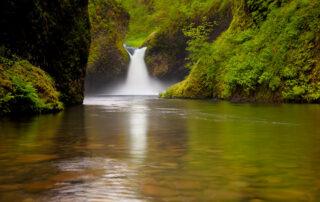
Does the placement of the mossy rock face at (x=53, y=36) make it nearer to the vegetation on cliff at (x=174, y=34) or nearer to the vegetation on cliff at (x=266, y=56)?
the vegetation on cliff at (x=266, y=56)

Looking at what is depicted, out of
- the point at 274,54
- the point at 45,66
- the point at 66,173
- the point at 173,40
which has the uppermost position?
the point at 173,40

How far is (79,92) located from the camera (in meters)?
20.6

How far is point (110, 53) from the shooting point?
50125 mm

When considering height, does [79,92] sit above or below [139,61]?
below

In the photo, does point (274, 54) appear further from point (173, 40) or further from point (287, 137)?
point (173, 40)

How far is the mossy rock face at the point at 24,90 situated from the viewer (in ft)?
36.5

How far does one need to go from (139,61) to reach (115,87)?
5563 mm

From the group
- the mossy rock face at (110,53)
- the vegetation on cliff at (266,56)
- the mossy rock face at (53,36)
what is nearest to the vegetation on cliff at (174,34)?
the mossy rock face at (110,53)

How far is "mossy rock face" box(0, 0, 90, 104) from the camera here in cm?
1330

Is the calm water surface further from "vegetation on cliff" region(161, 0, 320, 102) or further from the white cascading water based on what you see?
the white cascading water

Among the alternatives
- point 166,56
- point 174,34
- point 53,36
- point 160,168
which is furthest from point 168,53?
point 160,168

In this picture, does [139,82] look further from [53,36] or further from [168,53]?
[53,36]

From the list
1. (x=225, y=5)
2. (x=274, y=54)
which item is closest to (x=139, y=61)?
(x=225, y=5)

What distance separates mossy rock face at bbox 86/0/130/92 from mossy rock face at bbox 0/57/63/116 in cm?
3343
